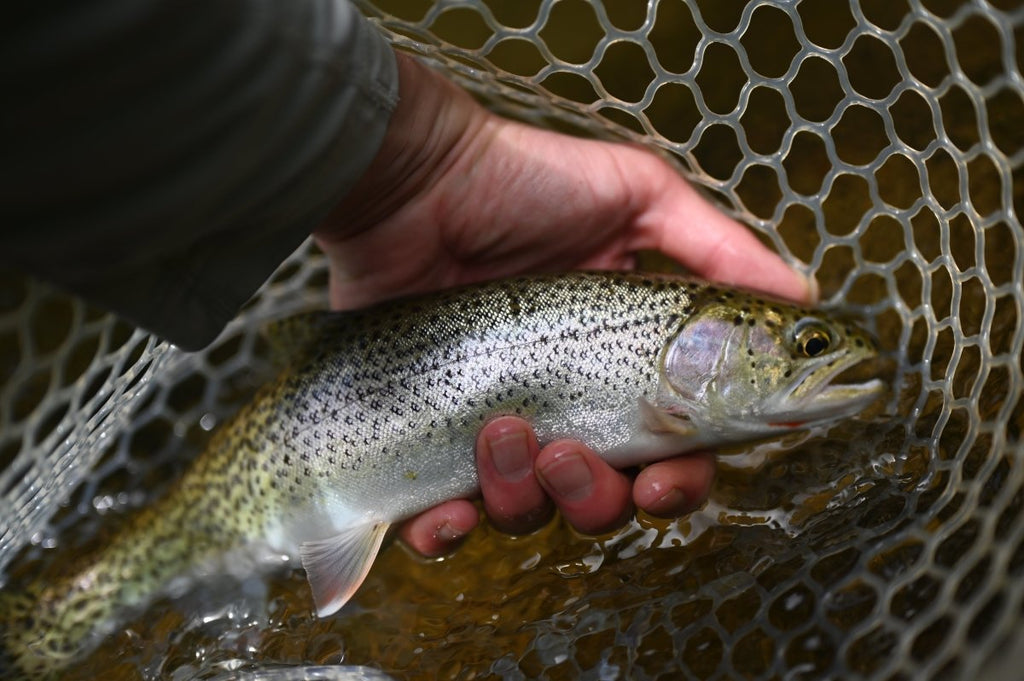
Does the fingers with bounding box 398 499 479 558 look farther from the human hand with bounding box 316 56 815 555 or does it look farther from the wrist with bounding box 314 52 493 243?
the wrist with bounding box 314 52 493 243

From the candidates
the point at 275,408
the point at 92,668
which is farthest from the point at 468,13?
the point at 92,668

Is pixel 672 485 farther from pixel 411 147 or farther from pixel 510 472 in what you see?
pixel 411 147

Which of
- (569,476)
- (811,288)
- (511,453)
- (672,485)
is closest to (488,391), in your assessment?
(511,453)

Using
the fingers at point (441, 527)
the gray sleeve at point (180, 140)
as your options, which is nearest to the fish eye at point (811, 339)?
the fingers at point (441, 527)

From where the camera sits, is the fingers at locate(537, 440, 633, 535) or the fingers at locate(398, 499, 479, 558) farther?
the fingers at locate(398, 499, 479, 558)

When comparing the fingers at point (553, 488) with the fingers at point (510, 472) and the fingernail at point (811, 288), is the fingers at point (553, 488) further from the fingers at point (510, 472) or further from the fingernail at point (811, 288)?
the fingernail at point (811, 288)

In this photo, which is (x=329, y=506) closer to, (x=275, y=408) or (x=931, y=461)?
(x=275, y=408)

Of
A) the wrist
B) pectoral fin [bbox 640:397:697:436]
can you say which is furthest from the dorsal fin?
pectoral fin [bbox 640:397:697:436]
